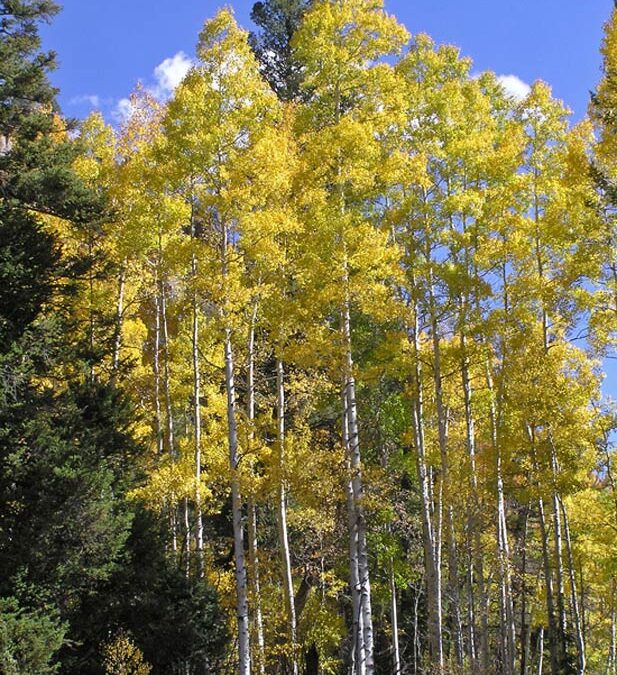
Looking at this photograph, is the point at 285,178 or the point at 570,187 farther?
the point at 570,187

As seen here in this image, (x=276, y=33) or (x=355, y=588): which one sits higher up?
(x=276, y=33)

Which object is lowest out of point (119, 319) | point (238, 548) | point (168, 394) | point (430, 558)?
point (430, 558)

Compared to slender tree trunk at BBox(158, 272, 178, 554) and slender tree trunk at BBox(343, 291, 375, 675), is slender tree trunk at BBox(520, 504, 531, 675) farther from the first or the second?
slender tree trunk at BBox(158, 272, 178, 554)

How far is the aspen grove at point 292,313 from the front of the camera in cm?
969

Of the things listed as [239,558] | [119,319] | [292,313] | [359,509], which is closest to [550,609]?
[359,509]

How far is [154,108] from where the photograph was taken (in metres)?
15.7

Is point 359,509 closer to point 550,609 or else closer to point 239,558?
point 239,558

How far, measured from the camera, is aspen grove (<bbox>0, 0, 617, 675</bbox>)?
31.8 feet

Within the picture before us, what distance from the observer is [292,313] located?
10.3 meters

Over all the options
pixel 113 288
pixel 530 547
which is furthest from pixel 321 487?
pixel 530 547

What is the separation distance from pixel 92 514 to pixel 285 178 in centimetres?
559

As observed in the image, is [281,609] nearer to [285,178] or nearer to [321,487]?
[321,487]

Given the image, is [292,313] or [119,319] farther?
[119,319]

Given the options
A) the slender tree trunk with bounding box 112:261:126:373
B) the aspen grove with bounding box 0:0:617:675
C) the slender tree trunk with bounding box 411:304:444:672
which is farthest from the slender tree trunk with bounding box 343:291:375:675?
the slender tree trunk with bounding box 112:261:126:373
